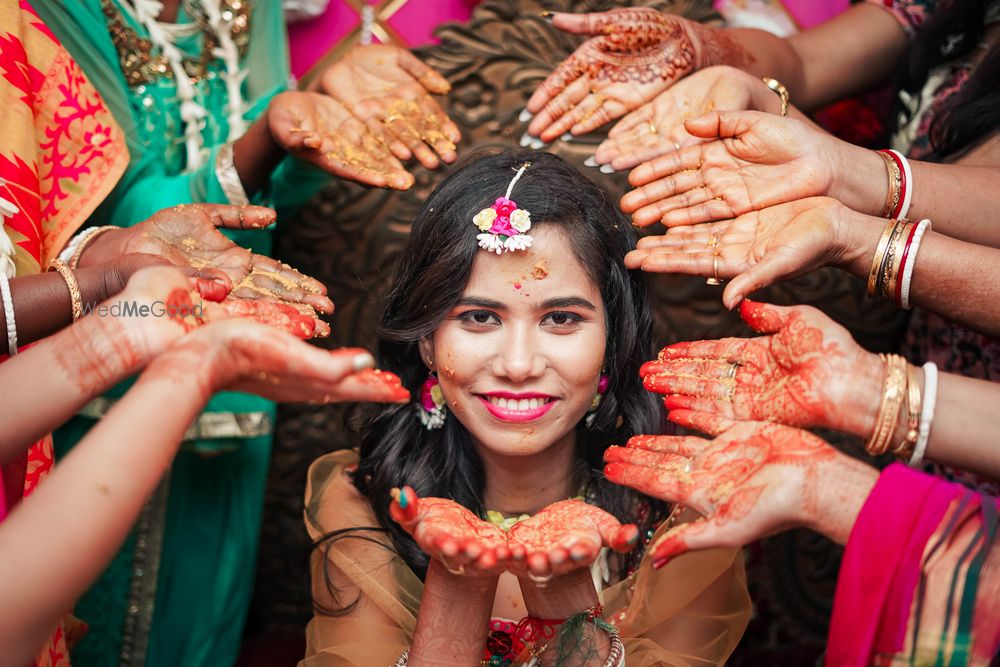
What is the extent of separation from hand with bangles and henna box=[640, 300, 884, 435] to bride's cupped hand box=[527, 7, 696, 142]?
0.79 meters

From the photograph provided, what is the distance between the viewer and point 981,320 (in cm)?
196

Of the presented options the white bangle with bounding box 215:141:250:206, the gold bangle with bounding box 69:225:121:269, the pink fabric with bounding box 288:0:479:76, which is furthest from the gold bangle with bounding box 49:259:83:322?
the pink fabric with bounding box 288:0:479:76

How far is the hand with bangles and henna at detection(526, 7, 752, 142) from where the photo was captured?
245 cm

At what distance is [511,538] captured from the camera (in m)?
1.71

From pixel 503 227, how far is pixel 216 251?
26.3 inches

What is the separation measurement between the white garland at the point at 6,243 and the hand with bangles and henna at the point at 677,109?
136cm

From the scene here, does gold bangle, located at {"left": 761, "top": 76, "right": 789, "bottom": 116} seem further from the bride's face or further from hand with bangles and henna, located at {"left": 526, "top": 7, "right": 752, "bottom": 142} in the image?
the bride's face

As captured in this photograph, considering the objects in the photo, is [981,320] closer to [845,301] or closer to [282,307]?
[845,301]

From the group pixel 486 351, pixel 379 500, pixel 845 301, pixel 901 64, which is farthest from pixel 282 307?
pixel 901 64

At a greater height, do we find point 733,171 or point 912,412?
point 733,171

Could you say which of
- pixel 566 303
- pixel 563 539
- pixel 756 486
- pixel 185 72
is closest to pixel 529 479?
pixel 566 303

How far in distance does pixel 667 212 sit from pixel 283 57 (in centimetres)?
126

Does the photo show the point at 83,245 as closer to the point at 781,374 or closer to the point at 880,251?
the point at 781,374

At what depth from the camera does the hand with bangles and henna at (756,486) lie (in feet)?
5.18
